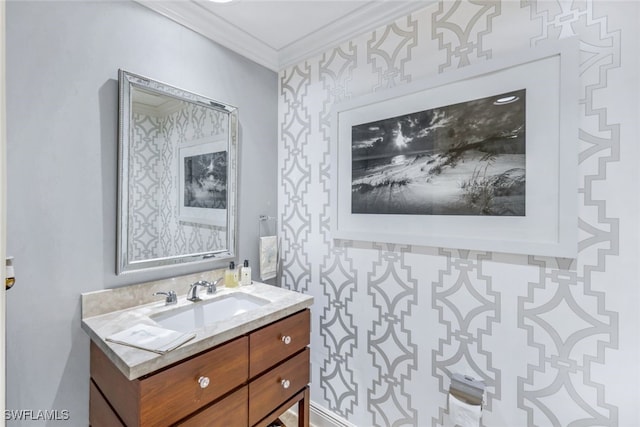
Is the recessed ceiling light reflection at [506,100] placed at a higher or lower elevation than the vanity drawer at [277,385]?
higher

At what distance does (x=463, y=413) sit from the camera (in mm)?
1189

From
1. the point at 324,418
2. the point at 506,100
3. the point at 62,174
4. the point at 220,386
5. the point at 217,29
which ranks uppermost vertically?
the point at 217,29

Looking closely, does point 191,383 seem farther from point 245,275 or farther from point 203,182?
point 203,182

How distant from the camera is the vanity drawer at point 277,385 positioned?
1.22m

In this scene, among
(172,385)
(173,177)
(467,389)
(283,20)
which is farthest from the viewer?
(283,20)

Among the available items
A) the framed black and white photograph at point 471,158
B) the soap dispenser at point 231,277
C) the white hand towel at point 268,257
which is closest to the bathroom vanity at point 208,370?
the soap dispenser at point 231,277

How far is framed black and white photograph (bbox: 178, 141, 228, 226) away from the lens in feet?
4.99

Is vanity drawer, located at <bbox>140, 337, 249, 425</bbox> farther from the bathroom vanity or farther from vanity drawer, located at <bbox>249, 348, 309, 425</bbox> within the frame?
vanity drawer, located at <bbox>249, 348, 309, 425</bbox>

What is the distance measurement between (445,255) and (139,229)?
139 centimetres

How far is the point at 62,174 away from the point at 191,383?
0.93 m

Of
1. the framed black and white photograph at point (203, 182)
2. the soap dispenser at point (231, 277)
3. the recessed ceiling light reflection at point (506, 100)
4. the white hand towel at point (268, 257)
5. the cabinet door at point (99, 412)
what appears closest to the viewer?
the cabinet door at point (99, 412)

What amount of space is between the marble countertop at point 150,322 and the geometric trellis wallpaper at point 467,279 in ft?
1.35

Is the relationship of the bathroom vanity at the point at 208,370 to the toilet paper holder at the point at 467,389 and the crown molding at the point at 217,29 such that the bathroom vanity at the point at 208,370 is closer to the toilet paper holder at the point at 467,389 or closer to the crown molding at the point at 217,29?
the toilet paper holder at the point at 467,389

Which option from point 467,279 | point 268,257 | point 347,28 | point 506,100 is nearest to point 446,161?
point 506,100
